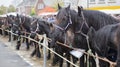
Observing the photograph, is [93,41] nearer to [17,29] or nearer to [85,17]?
[85,17]

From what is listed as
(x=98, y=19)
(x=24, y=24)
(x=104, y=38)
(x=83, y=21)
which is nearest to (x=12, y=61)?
(x=24, y=24)

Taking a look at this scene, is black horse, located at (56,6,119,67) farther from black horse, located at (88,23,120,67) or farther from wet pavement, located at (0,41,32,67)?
wet pavement, located at (0,41,32,67)

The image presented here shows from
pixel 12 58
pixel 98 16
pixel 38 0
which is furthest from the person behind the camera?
pixel 38 0

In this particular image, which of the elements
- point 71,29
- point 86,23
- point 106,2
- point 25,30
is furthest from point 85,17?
point 106,2

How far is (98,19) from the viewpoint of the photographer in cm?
674

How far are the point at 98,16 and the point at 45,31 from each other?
18.8ft

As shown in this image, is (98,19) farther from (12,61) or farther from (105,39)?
(12,61)

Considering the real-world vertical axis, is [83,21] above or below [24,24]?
above

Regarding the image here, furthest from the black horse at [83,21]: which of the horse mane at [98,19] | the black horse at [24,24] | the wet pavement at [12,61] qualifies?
the black horse at [24,24]

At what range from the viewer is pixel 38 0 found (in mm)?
83312

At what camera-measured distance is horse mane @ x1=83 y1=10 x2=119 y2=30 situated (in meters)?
6.61

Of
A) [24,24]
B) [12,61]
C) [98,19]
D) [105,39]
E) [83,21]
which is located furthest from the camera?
[24,24]

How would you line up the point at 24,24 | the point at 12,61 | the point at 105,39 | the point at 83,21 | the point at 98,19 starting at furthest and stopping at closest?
the point at 24,24 < the point at 12,61 < the point at 83,21 < the point at 98,19 < the point at 105,39

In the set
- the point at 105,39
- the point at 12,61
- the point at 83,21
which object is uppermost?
the point at 83,21
